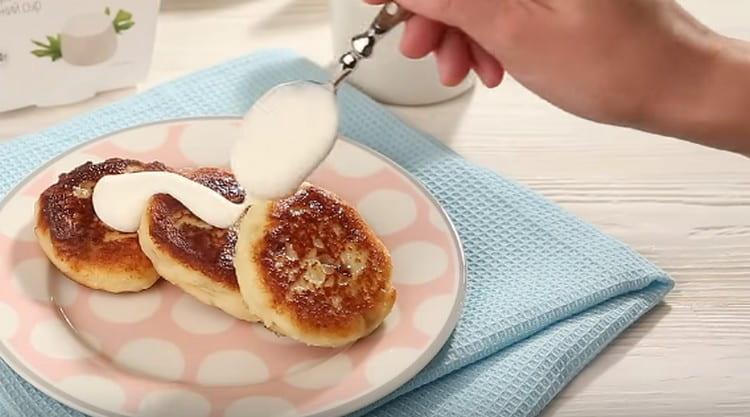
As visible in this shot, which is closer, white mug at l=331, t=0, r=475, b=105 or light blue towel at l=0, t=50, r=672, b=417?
light blue towel at l=0, t=50, r=672, b=417

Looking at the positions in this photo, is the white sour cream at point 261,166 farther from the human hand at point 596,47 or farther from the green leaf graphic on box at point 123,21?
the green leaf graphic on box at point 123,21

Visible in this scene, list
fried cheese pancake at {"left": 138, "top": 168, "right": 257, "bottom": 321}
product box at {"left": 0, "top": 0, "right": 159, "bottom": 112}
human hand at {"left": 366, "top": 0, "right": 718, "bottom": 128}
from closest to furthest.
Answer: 1. human hand at {"left": 366, "top": 0, "right": 718, "bottom": 128}
2. fried cheese pancake at {"left": 138, "top": 168, "right": 257, "bottom": 321}
3. product box at {"left": 0, "top": 0, "right": 159, "bottom": 112}

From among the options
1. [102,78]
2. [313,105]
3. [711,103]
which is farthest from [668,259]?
[102,78]

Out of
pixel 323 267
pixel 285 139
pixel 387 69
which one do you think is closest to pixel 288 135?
pixel 285 139

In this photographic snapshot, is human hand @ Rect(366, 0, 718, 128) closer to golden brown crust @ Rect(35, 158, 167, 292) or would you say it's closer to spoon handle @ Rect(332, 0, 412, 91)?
spoon handle @ Rect(332, 0, 412, 91)

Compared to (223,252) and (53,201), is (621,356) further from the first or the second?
(53,201)

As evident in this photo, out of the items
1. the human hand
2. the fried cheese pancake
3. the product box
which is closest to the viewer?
the human hand

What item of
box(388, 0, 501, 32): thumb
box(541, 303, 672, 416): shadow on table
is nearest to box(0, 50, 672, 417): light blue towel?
box(541, 303, 672, 416): shadow on table

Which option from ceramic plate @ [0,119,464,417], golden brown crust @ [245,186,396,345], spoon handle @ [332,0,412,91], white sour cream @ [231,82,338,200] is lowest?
ceramic plate @ [0,119,464,417]
